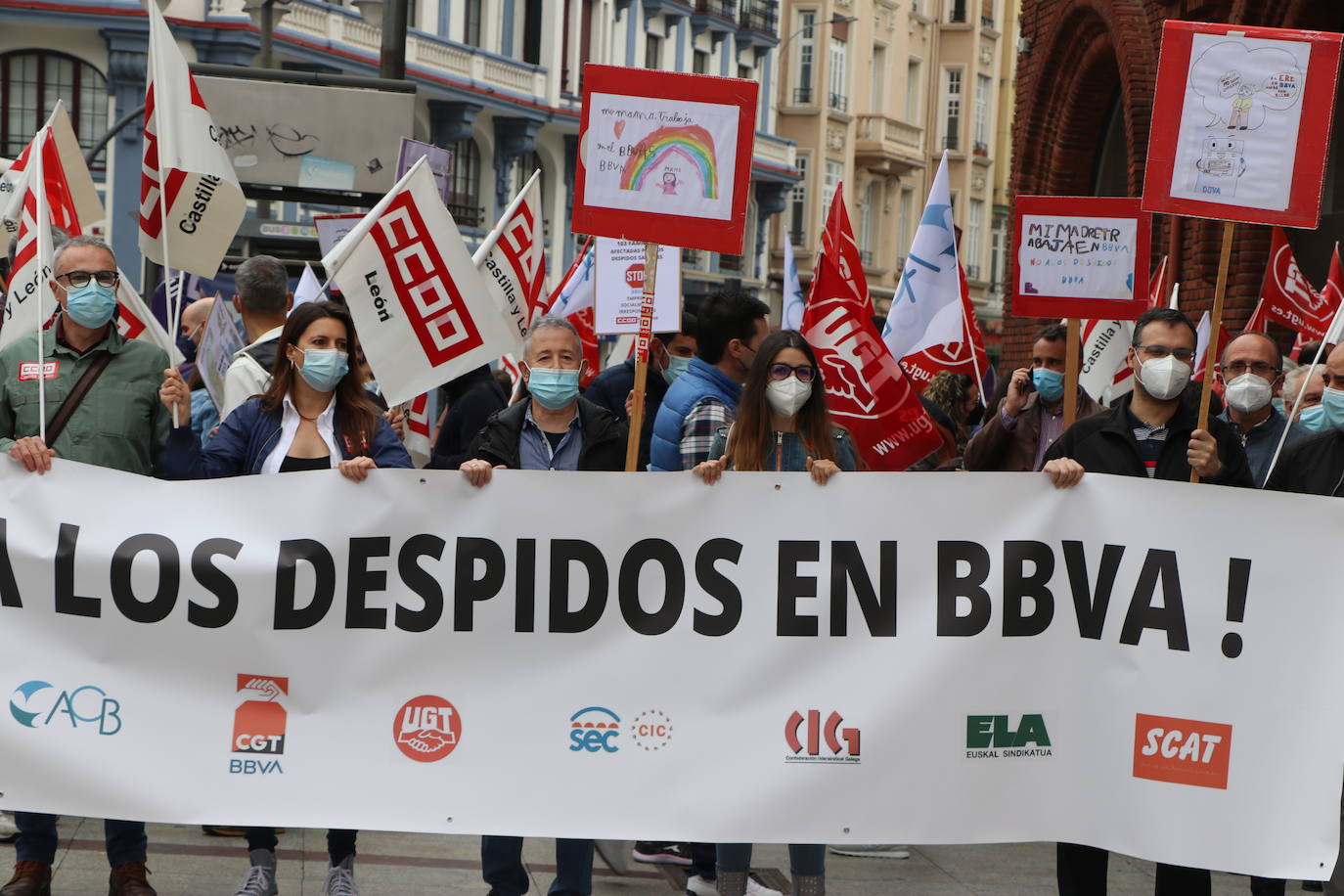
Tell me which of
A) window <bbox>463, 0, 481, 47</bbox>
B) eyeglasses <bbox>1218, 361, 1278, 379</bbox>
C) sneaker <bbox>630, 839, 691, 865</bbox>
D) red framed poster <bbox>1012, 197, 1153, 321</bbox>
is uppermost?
window <bbox>463, 0, 481, 47</bbox>

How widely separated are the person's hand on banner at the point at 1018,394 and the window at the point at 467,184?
32.2 meters

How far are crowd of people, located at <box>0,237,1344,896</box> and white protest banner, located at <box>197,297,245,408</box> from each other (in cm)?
104

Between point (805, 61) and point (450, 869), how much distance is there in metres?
49.8

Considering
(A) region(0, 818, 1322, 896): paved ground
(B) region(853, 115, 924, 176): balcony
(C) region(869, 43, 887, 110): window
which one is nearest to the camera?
(A) region(0, 818, 1322, 896): paved ground

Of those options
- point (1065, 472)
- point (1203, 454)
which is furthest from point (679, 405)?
point (1203, 454)

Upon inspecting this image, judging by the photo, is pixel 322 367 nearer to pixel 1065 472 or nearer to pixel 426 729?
pixel 426 729

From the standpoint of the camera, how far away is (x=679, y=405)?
6285 mm

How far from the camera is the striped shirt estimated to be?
5.65m

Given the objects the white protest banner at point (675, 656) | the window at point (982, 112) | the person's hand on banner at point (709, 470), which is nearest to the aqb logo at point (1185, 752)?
the white protest banner at point (675, 656)

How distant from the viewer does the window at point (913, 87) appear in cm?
5941

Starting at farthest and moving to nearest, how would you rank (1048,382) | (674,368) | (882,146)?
(882,146) < (674,368) < (1048,382)

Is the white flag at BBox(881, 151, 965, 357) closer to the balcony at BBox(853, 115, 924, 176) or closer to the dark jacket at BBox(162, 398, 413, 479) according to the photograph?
the dark jacket at BBox(162, 398, 413, 479)

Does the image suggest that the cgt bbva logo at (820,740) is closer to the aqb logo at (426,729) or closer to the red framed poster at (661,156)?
the aqb logo at (426,729)

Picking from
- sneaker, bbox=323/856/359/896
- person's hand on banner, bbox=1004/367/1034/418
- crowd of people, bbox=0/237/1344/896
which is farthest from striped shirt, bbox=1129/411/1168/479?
sneaker, bbox=323/856/359/896
